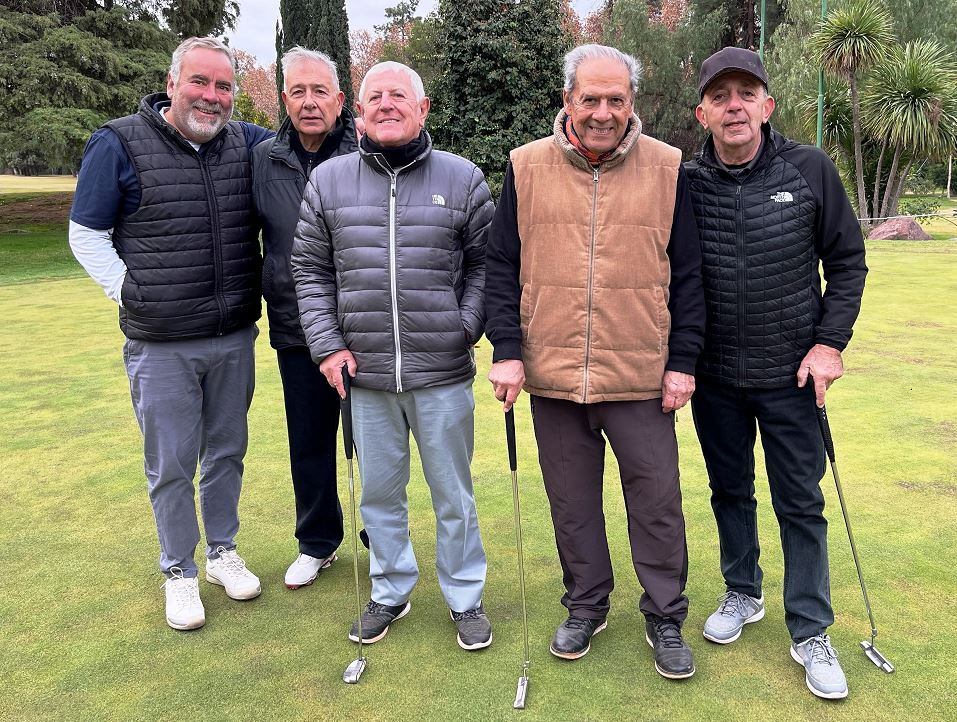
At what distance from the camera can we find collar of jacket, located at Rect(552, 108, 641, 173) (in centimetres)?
262

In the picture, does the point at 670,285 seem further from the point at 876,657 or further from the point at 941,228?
the point at 941,228

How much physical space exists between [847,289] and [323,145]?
196 centimetres

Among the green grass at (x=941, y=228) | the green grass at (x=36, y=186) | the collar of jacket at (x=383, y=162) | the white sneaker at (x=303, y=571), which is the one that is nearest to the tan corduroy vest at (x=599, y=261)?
the collar of jacket at (x=383, y=162)

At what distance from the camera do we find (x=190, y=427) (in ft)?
10.5

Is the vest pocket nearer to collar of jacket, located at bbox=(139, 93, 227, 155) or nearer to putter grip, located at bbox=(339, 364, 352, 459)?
collar of jacket, located at bbox=(139, 93, 227, 155)

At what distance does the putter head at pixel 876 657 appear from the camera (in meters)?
2.64

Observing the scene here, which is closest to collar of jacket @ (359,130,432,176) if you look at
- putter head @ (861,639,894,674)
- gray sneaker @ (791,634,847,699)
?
gray sneaker @ (791,634,847,699)

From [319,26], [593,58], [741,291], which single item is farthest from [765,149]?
[319,26]

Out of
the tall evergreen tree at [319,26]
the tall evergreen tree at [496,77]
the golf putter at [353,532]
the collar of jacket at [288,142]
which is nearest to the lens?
the golf putter at [353,532]

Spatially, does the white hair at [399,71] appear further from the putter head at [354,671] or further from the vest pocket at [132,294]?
the putter head at [354,671]

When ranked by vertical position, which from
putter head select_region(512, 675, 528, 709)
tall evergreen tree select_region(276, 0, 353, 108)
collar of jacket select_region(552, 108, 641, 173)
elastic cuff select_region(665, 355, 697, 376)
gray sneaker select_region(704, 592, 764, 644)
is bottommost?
putter head select_region(512, 675, 528, 709)

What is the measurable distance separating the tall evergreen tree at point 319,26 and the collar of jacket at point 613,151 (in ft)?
51.5

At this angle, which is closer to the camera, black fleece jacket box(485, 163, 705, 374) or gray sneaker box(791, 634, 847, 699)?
gray sneaker box(791, 634, 847, 699)

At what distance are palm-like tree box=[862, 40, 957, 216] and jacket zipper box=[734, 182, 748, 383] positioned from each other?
66.7ft
